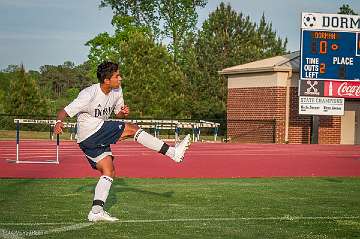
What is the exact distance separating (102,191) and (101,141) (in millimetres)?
612

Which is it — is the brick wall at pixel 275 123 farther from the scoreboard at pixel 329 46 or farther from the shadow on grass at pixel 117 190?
the shadow on grass at pixel 117 190

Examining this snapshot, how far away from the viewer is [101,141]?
30.2ft

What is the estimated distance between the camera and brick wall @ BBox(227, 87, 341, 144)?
42.2m

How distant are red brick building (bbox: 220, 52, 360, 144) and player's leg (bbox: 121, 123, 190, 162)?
32538 millimetres

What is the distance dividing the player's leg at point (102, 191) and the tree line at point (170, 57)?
44815 mm

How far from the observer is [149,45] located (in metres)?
58.0

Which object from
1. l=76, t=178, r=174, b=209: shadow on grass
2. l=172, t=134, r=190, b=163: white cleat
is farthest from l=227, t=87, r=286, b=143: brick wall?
l=172, t=134, r=190, b=163: white cleat

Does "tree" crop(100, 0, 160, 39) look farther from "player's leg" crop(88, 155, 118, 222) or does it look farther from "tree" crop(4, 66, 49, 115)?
"player's leg" crop(88, 155, 118, 222)

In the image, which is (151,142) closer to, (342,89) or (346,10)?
(342,89)

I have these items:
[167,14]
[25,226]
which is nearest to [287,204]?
[25,226]

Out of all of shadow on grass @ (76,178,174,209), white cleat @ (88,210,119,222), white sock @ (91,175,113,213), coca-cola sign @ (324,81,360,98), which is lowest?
shadow on grass @ (76,178,174,209)

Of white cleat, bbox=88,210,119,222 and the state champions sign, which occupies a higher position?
the state champions sign

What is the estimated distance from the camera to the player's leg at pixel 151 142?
9508 mm

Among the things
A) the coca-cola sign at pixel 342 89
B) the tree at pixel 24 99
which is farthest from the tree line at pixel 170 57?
the coca-cola sign at pixel 342 89
